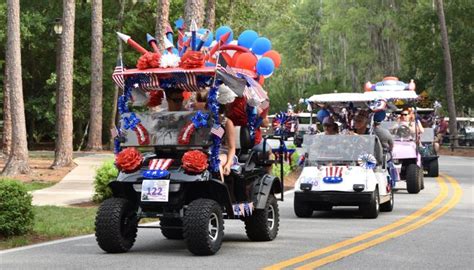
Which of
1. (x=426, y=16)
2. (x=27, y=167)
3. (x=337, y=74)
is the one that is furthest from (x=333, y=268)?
(x=337, y=74)

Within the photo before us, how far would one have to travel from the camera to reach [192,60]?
12164mm

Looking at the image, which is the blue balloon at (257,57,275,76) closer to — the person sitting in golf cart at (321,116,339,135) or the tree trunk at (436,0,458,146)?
the person sitting in golf cart at (321,116,339,135)

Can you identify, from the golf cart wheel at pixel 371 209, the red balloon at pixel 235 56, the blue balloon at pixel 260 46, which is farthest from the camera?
the golf cart wheel at pixel 371 209

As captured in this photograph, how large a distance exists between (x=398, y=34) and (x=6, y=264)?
61.4 metres

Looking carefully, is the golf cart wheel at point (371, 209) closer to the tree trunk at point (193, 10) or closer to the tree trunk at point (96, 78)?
the tree trunk at point (193, 10)

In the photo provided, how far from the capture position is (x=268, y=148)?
1363 centimetres

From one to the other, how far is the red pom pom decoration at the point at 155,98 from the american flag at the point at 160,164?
1.38 meters

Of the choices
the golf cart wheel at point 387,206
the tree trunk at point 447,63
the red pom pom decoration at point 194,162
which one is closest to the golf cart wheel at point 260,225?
the red pom pom decoration at point 194,162

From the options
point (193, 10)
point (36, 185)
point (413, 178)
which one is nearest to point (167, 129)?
point (413, 178)

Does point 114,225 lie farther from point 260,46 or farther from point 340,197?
point 340,197

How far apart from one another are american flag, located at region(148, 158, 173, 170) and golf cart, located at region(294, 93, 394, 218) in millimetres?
5381

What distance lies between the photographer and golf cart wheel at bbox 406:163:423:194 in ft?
75.8

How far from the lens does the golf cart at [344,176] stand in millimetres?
16875

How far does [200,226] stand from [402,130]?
14.6 m
